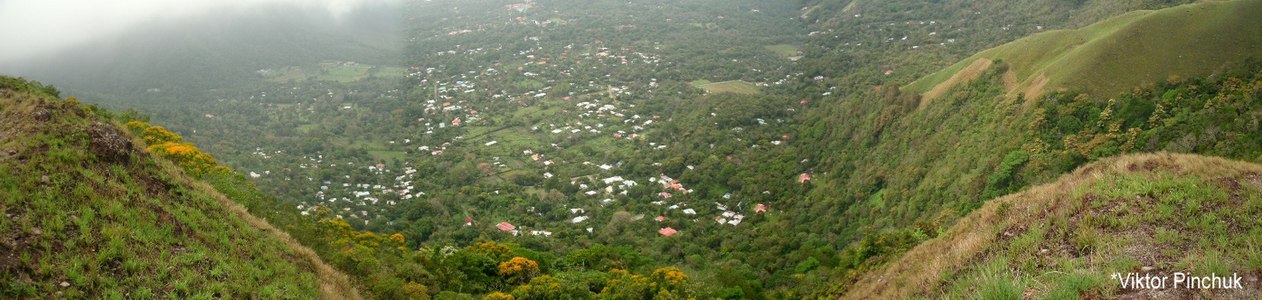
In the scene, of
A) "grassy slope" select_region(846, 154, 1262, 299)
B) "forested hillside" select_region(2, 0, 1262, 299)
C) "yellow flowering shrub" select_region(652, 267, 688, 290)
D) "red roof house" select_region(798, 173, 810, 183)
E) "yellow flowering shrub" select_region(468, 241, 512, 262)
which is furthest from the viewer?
"red roof house" select_region(798, 173, 810, 183)

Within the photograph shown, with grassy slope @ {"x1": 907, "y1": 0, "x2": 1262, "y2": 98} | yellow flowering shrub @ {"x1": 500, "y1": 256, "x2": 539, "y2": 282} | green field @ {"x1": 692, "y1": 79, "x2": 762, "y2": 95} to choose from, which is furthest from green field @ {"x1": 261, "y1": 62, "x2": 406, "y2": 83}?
grassy slope @ {"x1": 907, "y1": 0, "x2": 1262, "y2": 98}

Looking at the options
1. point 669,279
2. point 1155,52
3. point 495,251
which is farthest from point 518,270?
point 1155,52

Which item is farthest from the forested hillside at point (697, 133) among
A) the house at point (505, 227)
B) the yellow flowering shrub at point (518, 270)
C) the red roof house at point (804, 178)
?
the red roof house at point (804, 178)

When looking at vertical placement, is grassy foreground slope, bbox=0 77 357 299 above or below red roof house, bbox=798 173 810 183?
above

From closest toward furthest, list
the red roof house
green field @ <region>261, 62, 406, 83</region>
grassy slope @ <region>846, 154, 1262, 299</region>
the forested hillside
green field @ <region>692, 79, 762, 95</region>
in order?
grassy slope @ <region>846, 154, 1262, 299</region>
the forested hillside
the red roof house
green field @ <region>692, 79, 762, 95</region>
green field @ <region>261, 62, 406, 83</region>

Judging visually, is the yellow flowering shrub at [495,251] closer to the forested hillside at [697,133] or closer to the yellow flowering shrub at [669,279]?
the forested hillside at [697,133]

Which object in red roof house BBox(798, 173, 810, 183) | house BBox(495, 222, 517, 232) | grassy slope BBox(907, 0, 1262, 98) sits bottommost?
house BBox(495, 222, 517, 232)

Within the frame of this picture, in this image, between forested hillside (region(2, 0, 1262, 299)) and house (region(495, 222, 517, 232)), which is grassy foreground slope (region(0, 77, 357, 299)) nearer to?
forested hillside (region(2, 0, 1262, 299))

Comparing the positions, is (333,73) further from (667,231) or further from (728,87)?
(667,231)
